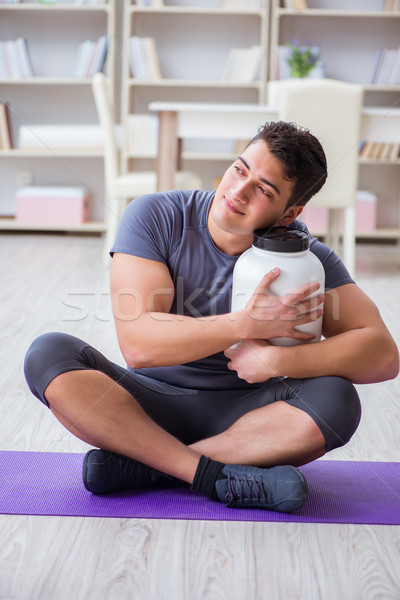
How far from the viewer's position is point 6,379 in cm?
208

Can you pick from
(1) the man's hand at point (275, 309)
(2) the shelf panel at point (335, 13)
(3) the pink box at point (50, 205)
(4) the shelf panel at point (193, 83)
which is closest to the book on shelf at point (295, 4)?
(2) the shelf panel at point (335, 13)

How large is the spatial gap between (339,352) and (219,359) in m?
0.24

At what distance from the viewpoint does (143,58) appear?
15.1 feet

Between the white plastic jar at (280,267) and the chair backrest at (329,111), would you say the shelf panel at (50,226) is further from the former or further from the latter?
the white plastic jar at (280,267)

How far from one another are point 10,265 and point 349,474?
260 cm

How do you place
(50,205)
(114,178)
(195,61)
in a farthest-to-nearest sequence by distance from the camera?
(195,61), (50,205), (114,178)

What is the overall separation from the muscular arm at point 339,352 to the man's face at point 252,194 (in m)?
0.20

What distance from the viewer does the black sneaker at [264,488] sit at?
51.1 inches

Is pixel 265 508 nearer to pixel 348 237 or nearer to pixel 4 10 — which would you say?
pixel 348 237

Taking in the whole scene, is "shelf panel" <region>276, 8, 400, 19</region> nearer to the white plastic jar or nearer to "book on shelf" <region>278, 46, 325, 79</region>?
"book on shelf" <region>278, 46, 325, 79</region>

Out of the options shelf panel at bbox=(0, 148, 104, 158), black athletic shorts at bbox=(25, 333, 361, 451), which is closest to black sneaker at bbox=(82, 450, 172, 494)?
black athletic shorts at bbox=(25, 333, 361, 451)

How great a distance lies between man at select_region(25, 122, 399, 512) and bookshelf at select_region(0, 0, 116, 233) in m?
3.36

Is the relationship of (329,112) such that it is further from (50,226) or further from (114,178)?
(50,226)

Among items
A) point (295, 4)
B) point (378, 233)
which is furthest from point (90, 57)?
point (378, 233)
